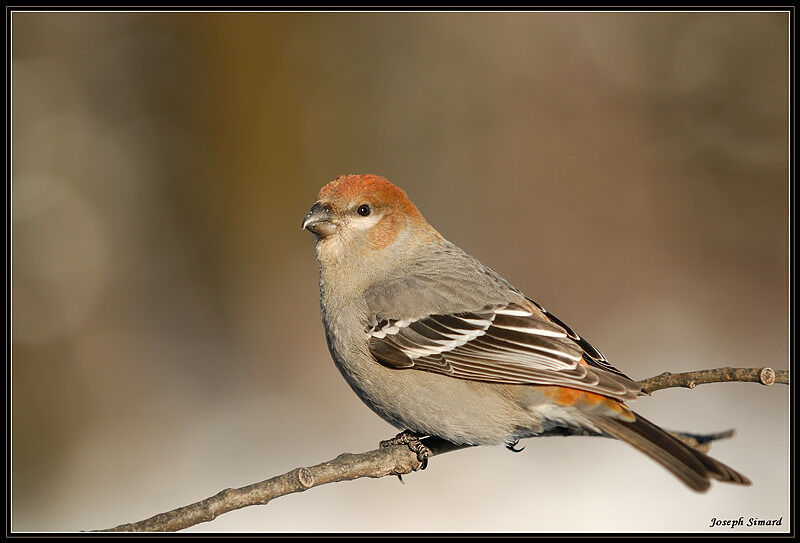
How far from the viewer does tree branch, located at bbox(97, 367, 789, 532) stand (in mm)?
3234

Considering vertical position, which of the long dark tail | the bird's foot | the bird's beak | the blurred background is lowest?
the long dark tail

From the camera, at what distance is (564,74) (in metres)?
9.80

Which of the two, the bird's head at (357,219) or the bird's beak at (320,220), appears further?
the bird's head at (357,219)

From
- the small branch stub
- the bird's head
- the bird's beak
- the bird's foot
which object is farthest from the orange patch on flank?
the bird's beak

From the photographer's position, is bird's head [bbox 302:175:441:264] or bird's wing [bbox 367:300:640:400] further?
bird's head [bbox 302:175:441:264]

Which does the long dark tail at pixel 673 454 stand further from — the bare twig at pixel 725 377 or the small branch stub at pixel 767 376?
the small branch stub at pixel 767 376

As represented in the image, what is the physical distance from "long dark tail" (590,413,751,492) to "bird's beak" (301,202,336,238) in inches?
85.1

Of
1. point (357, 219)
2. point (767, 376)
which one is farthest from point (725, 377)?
point (357, 219)

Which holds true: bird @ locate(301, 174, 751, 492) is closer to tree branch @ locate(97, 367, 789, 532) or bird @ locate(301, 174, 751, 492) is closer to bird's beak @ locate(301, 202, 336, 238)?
bird's beak @ locate(301, 202, 336, 238)

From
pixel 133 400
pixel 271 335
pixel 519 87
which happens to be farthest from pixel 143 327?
pixel 519 87

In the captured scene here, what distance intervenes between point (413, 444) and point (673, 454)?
1622 mm

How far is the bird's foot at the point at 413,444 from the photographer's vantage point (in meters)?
4.39

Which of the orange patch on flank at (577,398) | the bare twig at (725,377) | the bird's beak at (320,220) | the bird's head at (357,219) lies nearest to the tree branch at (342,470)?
the bare twig at (725,377)
